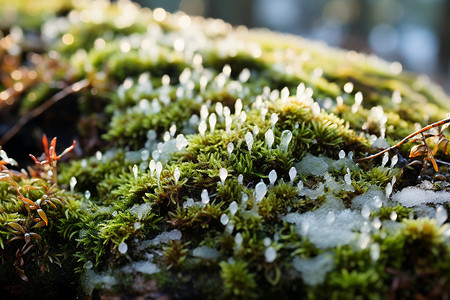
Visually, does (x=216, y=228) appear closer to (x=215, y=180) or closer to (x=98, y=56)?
(x=215, y=180)

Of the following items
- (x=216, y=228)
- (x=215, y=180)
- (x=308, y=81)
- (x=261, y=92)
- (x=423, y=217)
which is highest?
(x=308, y=81)

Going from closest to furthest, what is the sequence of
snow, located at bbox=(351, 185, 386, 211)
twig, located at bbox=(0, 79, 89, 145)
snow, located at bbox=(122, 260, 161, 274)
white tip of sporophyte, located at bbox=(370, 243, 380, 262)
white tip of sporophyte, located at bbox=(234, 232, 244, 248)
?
white tip of sporophyte, located at bbox=(370, 243, 380, 262) → white tip of sporophyte, located at bbox=(234, 232, 244, 248) → snow, located at bbox=(122, 260, 161, 274) → snow, located at bbox=(351, 185, 386, 211) → twig, located at bbox=(0, 79, 89, 145)

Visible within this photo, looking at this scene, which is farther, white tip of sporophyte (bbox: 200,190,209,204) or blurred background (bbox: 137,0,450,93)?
blurred background (bbox: 137,0,450,93)

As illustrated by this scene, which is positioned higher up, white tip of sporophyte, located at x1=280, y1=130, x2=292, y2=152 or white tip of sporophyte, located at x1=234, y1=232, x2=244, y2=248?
white tip of sporophyte, located at x1=280, y1=130, x2=292, y2=152

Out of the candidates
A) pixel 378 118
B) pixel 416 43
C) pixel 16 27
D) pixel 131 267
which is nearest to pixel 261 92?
pixel 378 118

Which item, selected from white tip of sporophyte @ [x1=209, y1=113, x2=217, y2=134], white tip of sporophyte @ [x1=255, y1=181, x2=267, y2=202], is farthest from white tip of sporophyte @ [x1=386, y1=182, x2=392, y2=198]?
white tip of sporophyte @ [x1=209, y1=113, x2=217, y2=134]

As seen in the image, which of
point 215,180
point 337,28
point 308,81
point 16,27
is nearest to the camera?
point 215,180

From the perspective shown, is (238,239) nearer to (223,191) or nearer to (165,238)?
(223,191)

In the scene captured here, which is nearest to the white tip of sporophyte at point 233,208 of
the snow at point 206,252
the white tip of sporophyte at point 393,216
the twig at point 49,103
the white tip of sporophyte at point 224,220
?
the white tip of sporophyte at point 224,220

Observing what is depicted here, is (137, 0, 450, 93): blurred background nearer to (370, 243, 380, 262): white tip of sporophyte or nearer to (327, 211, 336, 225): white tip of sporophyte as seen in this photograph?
(327, 211, 336, 225): white tip of sporophyte
